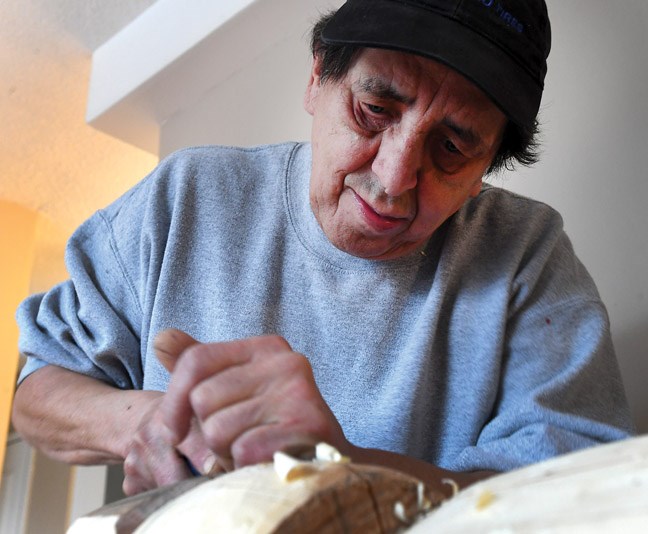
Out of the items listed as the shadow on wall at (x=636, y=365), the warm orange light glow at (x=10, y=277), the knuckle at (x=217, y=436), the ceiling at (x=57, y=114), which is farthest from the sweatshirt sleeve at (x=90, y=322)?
the warm orange light glow at (x=10, y=277)

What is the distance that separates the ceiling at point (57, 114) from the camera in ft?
7.64

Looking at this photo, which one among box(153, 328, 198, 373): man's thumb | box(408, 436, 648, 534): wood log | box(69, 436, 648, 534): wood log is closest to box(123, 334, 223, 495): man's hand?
box(153, 328, 198, 373): man's thumb

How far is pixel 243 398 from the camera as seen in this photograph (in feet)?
2.01

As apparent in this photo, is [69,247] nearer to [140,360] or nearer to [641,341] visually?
[140,360]

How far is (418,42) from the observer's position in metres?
0.88

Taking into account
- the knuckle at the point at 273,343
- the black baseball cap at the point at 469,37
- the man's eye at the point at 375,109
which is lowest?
the knuckle at the point at 273,343

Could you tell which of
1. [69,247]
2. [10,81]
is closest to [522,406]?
[69,247]

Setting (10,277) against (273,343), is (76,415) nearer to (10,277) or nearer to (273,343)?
(273,343)

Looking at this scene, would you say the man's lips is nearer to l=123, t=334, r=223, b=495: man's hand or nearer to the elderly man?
the elderly man

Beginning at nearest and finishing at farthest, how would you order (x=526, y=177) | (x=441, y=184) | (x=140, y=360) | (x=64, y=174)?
1. (x=441, y=184)
2. (x=140, y=360)
3. (x=526, y=177)
4. (x=64, y=174)

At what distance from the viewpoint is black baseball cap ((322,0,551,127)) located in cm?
89

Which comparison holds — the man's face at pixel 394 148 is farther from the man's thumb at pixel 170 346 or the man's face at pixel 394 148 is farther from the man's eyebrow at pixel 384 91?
the man's thumb at pixel 170 346

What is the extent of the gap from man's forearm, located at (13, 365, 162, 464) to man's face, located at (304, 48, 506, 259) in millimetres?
337

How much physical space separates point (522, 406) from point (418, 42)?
43cm
